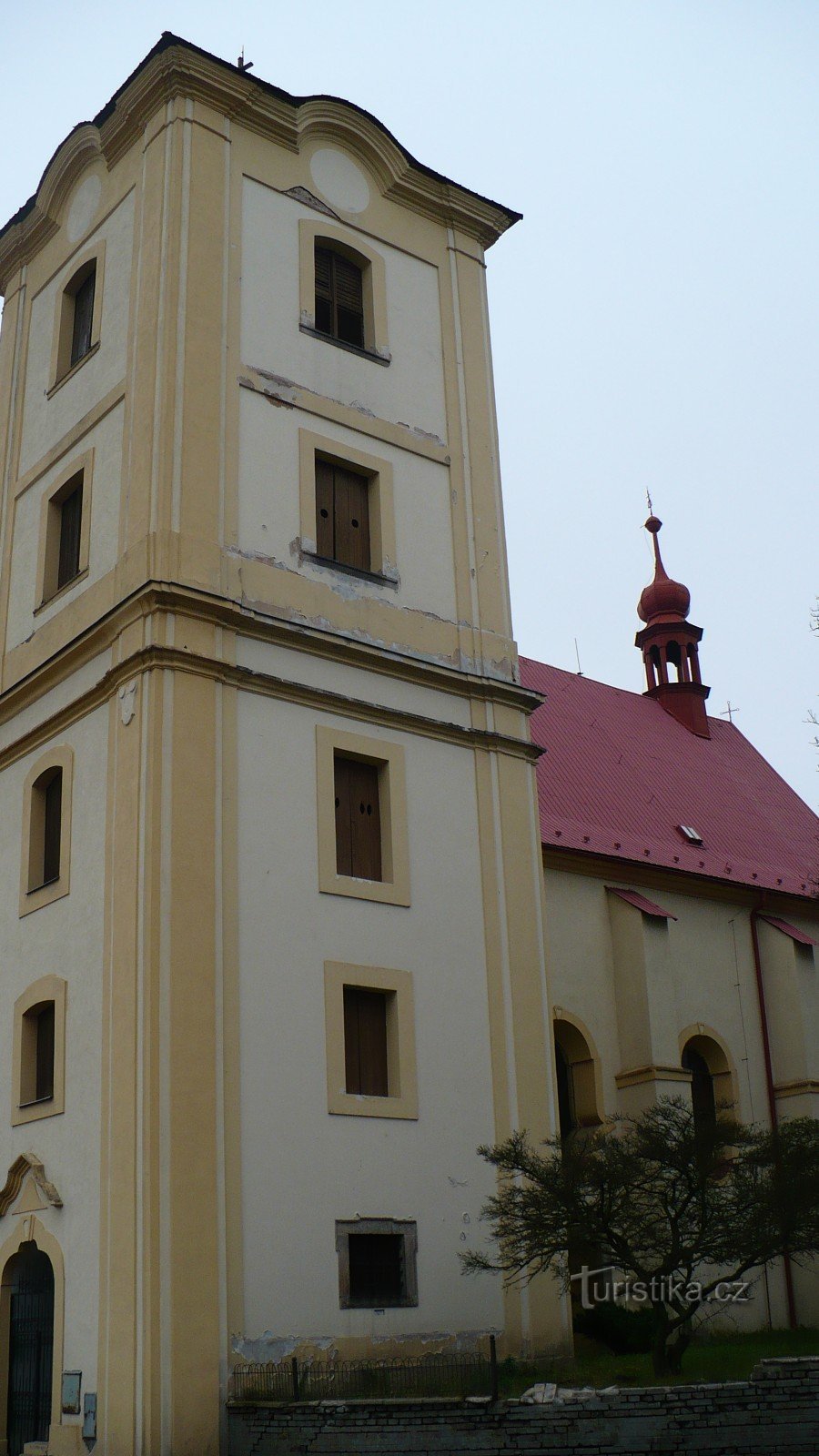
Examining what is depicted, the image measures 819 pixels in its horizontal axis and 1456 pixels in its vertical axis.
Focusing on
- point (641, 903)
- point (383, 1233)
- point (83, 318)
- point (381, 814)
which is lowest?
point (383, 1233)

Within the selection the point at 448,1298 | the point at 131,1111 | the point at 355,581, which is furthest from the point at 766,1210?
the point at 355,581

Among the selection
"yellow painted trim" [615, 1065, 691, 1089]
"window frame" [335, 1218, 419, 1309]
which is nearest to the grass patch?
"window frame" [335, 1218, 419, 1309]

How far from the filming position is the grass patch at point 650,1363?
15.4 meters

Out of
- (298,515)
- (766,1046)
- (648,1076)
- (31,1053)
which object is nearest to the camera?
(31,1053)

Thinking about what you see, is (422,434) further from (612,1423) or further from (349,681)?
(612,1423)

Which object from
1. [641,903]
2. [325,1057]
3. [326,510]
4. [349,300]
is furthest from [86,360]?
[641,903]

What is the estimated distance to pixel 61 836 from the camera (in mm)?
19281

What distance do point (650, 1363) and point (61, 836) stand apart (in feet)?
29.9

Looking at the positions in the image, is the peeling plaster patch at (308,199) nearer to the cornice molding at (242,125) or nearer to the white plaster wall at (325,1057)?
the cornice molding at (242,125)

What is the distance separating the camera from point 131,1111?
16188mm

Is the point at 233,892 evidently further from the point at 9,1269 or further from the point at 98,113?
the point at 98,113

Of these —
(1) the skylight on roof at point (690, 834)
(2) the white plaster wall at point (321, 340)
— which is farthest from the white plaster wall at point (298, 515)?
(1) the skylight on roof at point (690, 834)

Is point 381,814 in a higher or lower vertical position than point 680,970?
higher

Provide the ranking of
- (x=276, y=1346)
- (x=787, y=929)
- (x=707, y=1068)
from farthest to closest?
(x=787, y=929)
(x=707, y=1068)
(x=276, y=1346)
